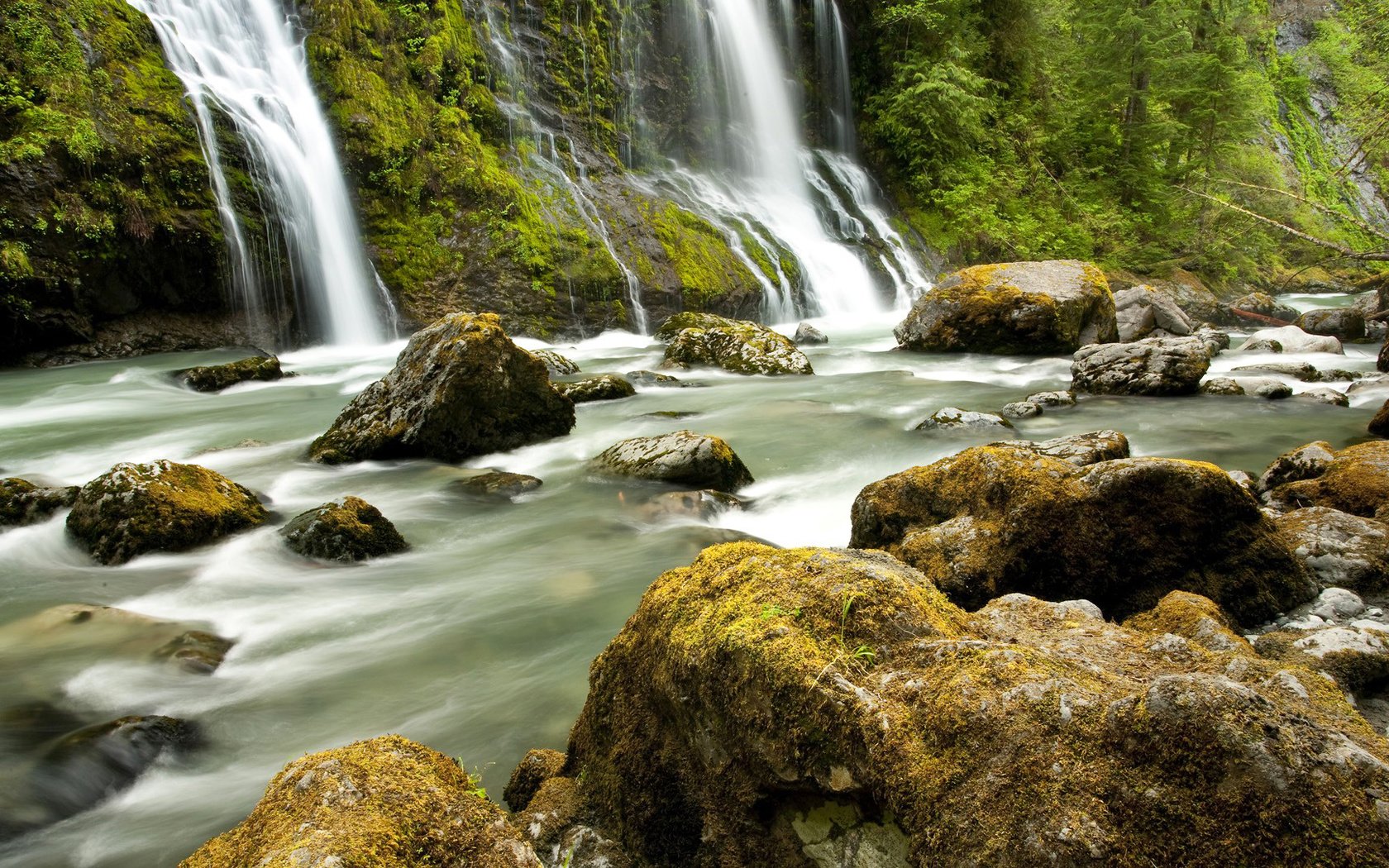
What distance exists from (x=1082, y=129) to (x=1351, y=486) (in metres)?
24.8

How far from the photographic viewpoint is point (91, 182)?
11.7 metres

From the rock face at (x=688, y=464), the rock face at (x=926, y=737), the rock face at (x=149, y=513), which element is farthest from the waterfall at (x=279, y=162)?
the rock face at (x=926, y=737)

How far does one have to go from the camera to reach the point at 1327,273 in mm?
28031

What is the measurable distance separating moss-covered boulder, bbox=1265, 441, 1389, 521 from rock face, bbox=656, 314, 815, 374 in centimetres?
799

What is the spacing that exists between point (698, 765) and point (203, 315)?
13835mm

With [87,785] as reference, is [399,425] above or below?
above

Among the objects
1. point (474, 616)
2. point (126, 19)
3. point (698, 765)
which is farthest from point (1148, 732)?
point (126, 19)

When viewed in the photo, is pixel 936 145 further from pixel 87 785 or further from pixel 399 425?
pixel 87 785

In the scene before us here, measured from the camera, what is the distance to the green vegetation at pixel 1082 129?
21500 mm

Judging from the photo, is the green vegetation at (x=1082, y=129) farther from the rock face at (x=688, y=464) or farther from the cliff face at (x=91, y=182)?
the cliff face at (x=91, y=182)

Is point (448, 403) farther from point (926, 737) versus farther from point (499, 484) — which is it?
point (926, 737)

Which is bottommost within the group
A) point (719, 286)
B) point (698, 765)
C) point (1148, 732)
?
point (698, 765)

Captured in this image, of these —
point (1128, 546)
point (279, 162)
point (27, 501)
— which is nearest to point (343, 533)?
point (27, 501)

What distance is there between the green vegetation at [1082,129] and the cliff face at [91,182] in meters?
18.7
